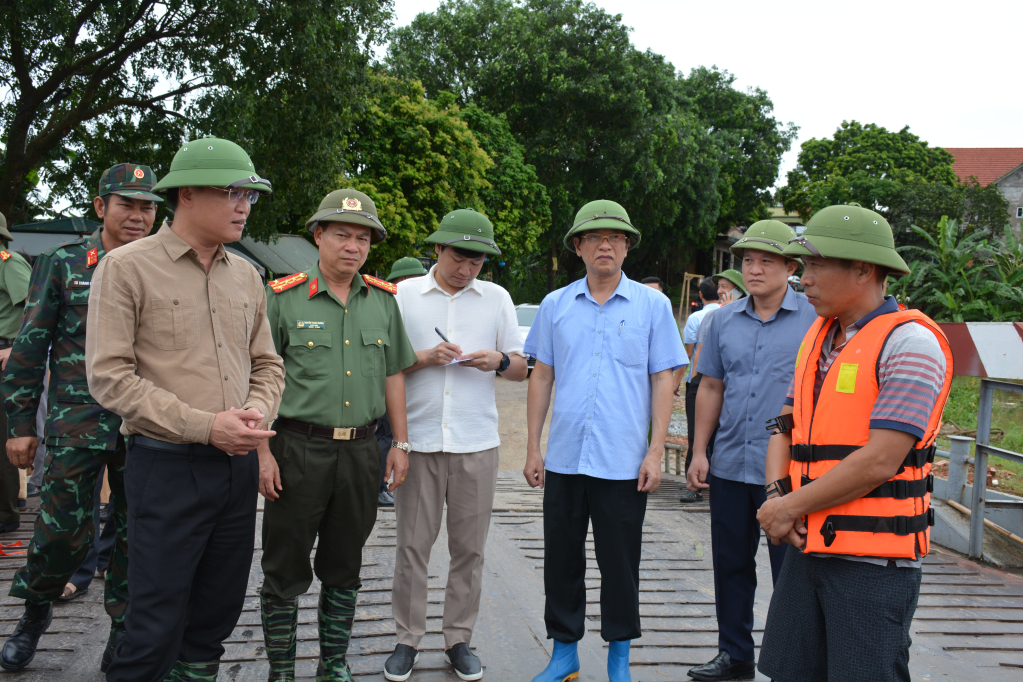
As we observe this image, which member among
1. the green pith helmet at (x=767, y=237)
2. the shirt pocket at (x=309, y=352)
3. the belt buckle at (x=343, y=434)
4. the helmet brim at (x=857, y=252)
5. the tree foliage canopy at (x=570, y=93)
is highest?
the tree foliage canopy at (x=570, y=93)

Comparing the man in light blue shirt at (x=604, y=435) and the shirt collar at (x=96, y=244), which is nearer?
the man in light blue shirt at (x=604, y=435)

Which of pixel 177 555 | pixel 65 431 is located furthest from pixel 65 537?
pixel 177 555

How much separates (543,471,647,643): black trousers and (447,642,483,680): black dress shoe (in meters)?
0.37

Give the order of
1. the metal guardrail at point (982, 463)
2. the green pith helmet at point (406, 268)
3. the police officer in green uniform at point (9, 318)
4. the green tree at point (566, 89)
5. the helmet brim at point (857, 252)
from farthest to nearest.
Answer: the green tree at point (566, 89)
the green pith helmet at point (406, 268)
the metal guardrail at point (982, 463)
the police officer in green uniform at point (9, 318)
the helmet brim at point (857, 252)

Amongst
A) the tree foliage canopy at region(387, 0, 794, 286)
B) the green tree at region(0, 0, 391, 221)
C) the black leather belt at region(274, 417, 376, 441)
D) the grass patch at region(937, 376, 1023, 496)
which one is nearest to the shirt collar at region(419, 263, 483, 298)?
the black leather belt at region(274, 417, 376, 441)

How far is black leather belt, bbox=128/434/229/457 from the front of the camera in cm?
265

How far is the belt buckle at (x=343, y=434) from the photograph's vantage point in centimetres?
334

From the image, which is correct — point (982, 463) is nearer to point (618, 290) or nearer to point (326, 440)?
point (618, 290)

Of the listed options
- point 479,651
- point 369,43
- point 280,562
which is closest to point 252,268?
point 280,562

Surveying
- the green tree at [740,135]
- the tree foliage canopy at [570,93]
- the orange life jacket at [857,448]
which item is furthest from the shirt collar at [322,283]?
the green tree at [740,135]

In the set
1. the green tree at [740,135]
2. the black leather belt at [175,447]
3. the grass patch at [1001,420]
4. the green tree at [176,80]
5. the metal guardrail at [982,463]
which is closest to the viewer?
the black leather belt at [175,447]

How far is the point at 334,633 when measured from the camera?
11.0ft

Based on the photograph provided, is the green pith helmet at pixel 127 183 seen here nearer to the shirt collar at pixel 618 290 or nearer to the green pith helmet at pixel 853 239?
the shirt collar at pixel 618 290

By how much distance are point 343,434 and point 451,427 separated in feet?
2.05
